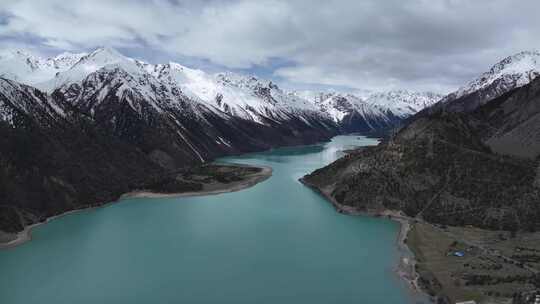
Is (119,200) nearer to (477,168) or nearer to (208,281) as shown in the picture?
(208,281)

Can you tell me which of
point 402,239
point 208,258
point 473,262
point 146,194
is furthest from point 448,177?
point 146,194

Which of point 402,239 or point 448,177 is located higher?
point 448,177

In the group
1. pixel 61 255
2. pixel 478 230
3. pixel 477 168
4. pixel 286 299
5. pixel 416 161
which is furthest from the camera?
pixel 416 161

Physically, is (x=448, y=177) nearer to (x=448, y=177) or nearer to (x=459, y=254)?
(x=448, y=177)

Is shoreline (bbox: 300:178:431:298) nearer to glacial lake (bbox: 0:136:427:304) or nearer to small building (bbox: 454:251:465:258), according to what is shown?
glacial lake (bbox: 0:136:427:304)

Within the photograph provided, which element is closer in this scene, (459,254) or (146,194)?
(459,254)

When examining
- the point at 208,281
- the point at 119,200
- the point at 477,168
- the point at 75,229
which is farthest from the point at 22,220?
the point at 477,168

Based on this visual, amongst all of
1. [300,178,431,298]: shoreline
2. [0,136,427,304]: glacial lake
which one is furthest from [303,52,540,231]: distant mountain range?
[0,136,427,304]: glacial lake
